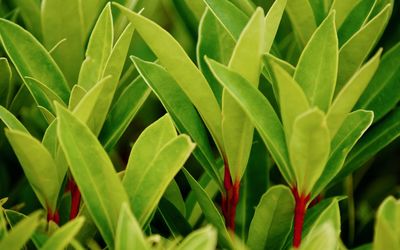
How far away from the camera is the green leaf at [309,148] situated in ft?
2.99

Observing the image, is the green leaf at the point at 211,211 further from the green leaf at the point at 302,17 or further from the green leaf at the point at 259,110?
the green leaf at the point at 302,17

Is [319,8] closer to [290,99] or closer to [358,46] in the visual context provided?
[358,46]

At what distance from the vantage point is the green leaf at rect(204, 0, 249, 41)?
1148mm

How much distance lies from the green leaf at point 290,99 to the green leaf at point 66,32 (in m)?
0.48

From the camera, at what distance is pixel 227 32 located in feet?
3.92

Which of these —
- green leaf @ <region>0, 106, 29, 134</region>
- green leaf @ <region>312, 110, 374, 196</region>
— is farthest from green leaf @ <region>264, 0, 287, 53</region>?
green leaf @ <region>0, 106, 29, 134</region>

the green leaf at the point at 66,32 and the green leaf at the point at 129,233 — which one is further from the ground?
the green leaf at the point at 66,32

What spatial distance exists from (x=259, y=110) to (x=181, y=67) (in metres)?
0.13

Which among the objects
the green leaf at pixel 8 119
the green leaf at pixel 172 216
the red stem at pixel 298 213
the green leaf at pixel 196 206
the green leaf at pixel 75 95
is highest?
the green leaf at pixel 75 95

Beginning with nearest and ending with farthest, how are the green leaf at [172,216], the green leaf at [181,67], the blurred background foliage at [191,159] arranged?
the green leaf at [181,67]
the green leaf at [172,216]
the blurred background foliage at [191,159]

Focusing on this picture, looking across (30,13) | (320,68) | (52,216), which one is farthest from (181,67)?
(30,13)

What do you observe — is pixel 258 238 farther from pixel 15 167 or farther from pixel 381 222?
pixel 15 167

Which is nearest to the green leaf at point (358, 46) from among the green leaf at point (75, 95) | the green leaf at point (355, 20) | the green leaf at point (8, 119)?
the green leaf at point (355, 20)

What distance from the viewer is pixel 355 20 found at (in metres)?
1.22
